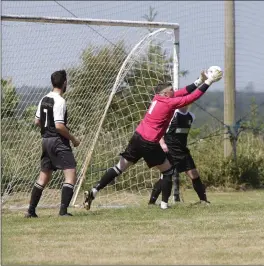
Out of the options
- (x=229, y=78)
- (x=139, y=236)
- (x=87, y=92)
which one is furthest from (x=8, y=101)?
(x=229, y=78)

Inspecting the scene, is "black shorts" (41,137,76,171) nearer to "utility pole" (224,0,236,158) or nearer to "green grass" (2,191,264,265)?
"green grass" (2,191,264,265)

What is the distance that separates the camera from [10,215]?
39.9ft

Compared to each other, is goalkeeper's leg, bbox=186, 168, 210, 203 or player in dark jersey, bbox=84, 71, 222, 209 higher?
player in dark jersey, bbox=84, 71, 222, 209

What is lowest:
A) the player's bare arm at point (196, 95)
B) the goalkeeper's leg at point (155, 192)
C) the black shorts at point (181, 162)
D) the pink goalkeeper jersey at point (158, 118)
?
the goalkeeper's leg at point (155, 192)

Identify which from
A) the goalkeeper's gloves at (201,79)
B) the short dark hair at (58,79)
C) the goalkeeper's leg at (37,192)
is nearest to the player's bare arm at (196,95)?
the goalkeeper's gloves at (201,79)

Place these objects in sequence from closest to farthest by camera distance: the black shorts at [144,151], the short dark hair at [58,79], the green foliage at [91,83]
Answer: the short dark hair at [58,79], the black shorts at [144,151], the green foliage at [91,83]

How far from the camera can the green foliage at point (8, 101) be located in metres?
14.1

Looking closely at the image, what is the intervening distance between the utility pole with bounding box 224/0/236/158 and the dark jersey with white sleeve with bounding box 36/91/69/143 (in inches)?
299

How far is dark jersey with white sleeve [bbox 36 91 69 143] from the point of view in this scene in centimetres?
1139

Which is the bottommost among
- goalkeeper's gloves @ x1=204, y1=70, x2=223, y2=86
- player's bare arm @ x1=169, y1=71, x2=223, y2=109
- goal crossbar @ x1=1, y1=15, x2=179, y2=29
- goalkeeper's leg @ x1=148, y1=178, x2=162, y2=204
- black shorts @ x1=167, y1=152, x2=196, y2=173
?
goalkeeper's leg @ x1=148, y1=178, x2=162, y2=204

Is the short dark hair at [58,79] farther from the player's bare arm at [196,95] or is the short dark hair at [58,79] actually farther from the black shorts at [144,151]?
the player's bare arm at [196,95]

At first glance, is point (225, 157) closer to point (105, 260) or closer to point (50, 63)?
point (50, 63)

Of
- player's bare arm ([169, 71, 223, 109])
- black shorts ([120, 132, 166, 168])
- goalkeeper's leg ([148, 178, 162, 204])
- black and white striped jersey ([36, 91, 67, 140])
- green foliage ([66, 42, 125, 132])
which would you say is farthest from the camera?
green foliage ([66, 42, 125, 132])

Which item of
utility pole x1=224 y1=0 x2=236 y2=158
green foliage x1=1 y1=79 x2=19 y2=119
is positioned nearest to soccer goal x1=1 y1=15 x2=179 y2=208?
green foliage x1=1 y1=79 x2=19 y2=119
